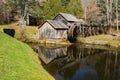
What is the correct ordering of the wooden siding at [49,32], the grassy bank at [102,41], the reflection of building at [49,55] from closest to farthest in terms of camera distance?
the reflection of building at [49,55] → the grassy bank at [102,41] → the wooden siding at [49,32]

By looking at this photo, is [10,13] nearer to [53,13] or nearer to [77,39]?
[53,13]

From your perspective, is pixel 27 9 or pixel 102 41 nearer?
pixel 102 41

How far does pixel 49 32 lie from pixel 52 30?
869 mm

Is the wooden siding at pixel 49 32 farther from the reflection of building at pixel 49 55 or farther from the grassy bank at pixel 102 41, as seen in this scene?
the reflection of building at pixel 49 55

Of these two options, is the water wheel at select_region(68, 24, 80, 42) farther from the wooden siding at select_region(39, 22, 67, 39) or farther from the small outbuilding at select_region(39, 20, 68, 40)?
the wooden siding at select_region(39, 22, 67, 39)

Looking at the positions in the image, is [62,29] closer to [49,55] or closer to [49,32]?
[49,32]

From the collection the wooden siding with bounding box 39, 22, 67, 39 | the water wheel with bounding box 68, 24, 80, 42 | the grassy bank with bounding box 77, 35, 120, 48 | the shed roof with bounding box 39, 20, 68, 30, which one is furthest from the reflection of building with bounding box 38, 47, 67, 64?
the water wheel with bounding box 68, 24, 80, 42

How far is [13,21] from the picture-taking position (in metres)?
80.1

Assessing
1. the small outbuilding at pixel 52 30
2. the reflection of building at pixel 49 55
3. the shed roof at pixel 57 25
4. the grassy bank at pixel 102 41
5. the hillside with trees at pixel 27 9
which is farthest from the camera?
the hillside with trees at pixel 27 9

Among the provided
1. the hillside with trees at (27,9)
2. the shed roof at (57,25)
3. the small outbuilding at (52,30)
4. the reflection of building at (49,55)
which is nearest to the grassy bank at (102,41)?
the small outbuilding at (52,30)

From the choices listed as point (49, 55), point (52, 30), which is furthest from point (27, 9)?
point (49, 55)

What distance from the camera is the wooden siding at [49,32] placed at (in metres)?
55.5

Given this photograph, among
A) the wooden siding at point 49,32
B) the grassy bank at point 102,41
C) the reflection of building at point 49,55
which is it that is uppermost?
the wooden siding at point 49,32

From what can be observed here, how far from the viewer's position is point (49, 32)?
55.7 meters
